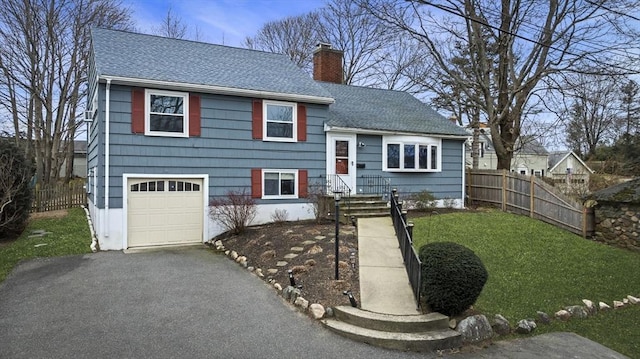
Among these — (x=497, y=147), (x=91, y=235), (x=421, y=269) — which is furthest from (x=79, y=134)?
(x=421, y=269)

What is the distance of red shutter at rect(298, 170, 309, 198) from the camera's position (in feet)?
43.5

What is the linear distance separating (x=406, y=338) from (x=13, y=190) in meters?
10.4

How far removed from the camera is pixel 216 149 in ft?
39.7

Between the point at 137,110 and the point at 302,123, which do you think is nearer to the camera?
the point at 137,110

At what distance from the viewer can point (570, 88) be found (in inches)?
675

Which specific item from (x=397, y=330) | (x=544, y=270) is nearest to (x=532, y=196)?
(x=544, y=270)

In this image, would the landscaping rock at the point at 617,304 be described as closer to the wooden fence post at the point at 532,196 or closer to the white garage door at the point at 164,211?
the wooden fence post at the point at 532,196

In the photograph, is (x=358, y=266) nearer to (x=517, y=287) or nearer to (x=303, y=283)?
(x=303, y=283)

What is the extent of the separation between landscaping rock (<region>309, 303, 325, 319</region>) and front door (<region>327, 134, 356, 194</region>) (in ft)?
25.8

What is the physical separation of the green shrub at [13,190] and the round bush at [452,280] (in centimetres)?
1027

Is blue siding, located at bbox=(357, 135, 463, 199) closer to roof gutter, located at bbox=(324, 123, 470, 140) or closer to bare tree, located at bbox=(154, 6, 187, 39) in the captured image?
roof gutter, located at bbox=(324, 123, 470, 140)

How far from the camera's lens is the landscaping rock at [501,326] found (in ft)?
19.0

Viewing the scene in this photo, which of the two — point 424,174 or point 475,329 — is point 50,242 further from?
point 424,174

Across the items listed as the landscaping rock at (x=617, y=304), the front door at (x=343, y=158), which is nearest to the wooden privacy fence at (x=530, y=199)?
the landscaping rock at (x=617, y=304)
